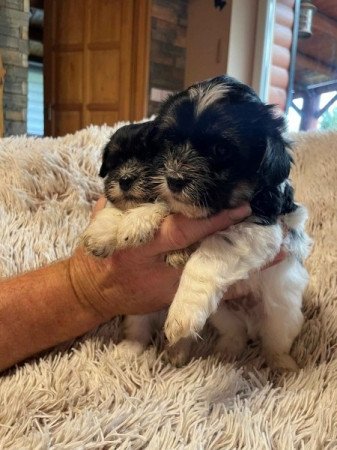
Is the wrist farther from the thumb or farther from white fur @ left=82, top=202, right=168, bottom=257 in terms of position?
the thumb

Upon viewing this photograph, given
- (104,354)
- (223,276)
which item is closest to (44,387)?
(104,354)

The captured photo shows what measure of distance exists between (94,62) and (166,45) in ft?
2.98

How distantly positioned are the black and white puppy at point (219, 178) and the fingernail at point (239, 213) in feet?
0.05

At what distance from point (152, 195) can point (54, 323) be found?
0.43 metres

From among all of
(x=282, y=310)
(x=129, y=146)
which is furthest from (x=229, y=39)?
(x=282, y=310)

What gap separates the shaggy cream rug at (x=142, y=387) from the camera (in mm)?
978

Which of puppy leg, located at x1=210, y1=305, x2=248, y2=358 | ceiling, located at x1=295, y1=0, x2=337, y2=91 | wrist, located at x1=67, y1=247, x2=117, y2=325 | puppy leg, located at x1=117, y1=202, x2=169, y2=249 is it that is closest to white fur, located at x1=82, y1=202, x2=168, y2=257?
puppy leg, located at x1=117, y1=202, x2=169, y2=249

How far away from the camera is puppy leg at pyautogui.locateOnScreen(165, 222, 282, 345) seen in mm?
1073

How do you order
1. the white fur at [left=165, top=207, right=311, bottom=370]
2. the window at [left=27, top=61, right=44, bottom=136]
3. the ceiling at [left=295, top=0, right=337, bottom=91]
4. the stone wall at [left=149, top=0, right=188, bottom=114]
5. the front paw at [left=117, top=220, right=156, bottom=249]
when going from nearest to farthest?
1. the white fur at [left=165, top=207, right=311, bottom=370]
2. the front paw at [left=117, top=220, right=156, bottom=249]
3. the ceiling at [left=295, top=0, right=337, bottom=91]
4. the stone wall at [left=149, top=0, right=188, bottom=114]
5. the window at [left=27, top=61, right=44, bottom=136]

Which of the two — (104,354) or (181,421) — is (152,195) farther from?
(181,421)

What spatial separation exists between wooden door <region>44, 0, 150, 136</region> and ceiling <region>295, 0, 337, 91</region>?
169 cm

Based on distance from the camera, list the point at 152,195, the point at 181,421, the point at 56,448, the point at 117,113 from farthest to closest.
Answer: the point at 117,113, the point at 152,195, the point at 181,421, the point at 56,448

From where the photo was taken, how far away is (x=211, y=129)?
1133 mm

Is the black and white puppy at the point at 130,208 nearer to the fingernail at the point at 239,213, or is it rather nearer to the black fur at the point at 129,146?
the black fur at the point at 129,146
